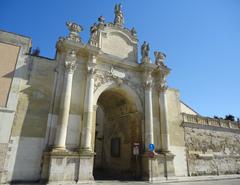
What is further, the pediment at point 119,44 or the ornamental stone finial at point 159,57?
the ornamental stone finial at point 159,57

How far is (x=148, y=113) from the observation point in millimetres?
12164

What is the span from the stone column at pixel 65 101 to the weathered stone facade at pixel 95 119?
2.0 inches

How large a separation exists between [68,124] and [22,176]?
306 centimetres

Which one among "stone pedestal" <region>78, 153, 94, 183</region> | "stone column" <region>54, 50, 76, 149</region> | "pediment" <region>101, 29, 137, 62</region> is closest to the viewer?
"stone pedestal" <region>78, 153, 94, 183</region>

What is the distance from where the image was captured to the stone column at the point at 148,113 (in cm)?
1152

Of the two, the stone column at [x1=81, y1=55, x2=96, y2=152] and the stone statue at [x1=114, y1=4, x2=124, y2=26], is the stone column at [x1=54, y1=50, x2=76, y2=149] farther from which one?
the stone statue at [x1=114, y1=4, x2=124, y2=26]

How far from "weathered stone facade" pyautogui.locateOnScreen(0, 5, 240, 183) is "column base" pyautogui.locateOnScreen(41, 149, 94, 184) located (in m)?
0.04

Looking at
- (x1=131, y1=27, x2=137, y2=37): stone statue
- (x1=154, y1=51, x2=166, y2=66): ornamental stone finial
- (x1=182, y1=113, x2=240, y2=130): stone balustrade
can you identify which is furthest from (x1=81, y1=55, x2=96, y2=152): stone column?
(x1=182, y1=113, x2=240, y2=130): stone balustrade

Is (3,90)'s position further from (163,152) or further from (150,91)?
(163,152)

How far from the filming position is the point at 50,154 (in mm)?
8328

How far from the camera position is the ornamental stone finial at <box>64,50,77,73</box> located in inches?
404

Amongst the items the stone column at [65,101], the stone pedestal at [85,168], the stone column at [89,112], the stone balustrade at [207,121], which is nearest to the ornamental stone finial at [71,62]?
the stone column at [65,101]

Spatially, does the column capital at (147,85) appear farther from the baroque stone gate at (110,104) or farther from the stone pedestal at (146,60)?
the stone pedestal at (146,60)

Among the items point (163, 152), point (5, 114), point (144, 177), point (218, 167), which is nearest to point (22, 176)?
point (5, 114)
